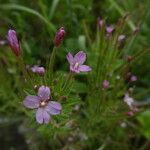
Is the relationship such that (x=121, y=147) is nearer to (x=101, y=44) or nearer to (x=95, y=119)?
(x=95, y=119)

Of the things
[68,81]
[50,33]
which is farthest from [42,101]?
[50,33]

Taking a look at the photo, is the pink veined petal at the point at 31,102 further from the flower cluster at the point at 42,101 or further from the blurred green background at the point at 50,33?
the blurred green background at the point at 50,33

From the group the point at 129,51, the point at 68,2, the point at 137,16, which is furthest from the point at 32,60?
the point at 137,16

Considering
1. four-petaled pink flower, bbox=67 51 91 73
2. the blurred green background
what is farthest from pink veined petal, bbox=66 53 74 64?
the blurred green background

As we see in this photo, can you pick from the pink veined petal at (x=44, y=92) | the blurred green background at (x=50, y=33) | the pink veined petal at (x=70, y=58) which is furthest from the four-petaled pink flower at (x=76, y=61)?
the blurred green background at (x=50, y=33)

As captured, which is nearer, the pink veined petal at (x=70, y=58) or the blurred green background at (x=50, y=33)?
the pink veined petal at (x=70, y=58)

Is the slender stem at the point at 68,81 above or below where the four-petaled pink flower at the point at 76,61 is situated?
below

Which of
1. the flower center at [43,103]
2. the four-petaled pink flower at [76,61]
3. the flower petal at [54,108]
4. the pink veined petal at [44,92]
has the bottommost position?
the flower petal at [54,108]

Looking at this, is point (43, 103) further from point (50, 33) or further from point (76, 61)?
point (50, 33)
